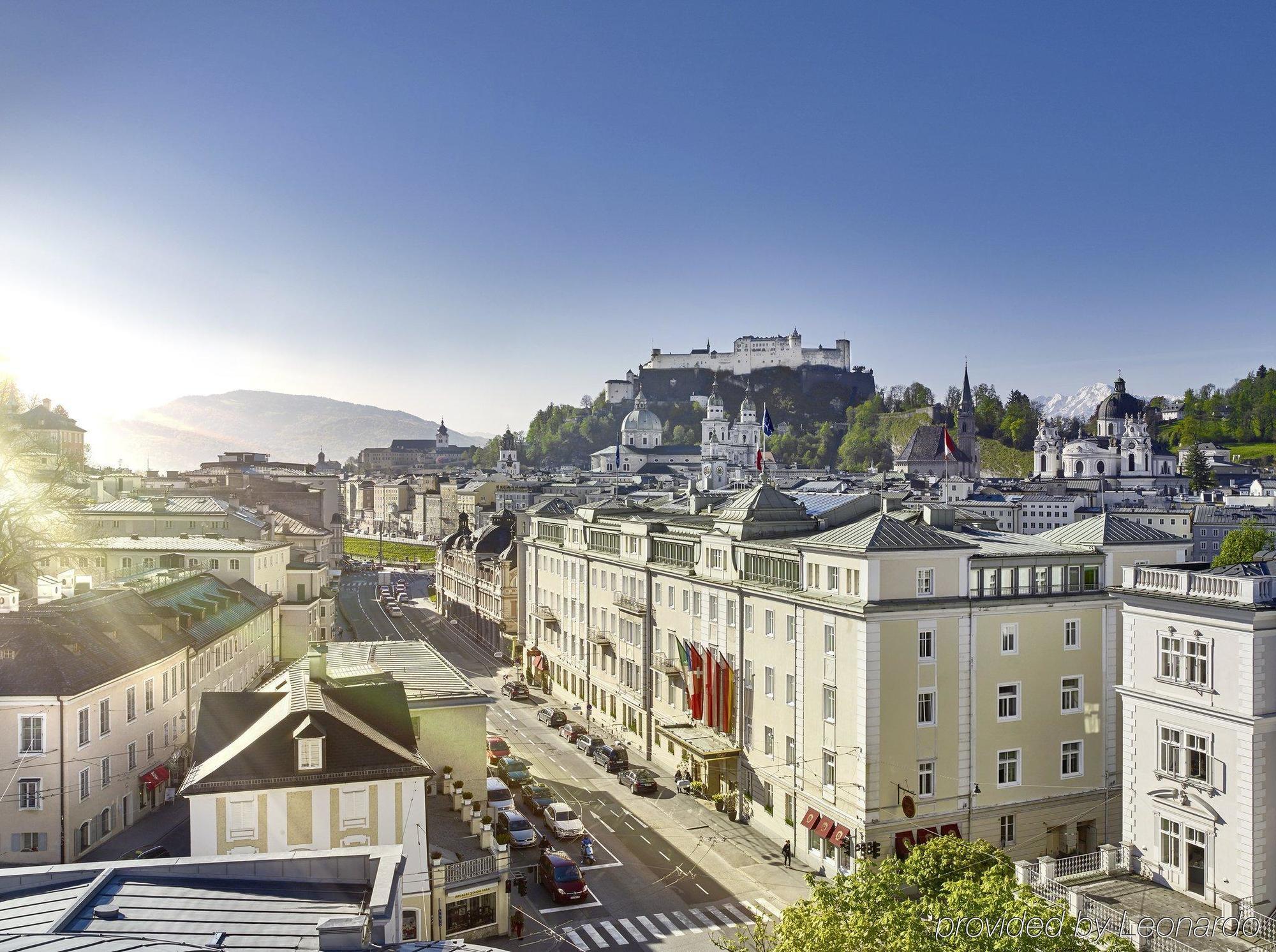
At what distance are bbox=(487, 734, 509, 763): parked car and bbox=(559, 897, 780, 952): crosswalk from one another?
1473cm

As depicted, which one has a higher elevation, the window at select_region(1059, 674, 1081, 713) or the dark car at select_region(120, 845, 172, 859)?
the window at select_region(1059, 674, 1081, 713)

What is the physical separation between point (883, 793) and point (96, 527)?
53159mm

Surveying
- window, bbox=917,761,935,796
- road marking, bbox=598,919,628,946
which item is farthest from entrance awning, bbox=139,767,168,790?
window, bbox=917,761,935,796

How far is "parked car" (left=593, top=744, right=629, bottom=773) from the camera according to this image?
43.2 meters

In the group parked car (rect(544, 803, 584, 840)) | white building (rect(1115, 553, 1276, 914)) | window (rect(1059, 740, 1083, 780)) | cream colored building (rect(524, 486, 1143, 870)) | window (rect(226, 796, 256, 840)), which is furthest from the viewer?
parked car (rect(544, 803, 584, 840))

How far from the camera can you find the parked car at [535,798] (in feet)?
120

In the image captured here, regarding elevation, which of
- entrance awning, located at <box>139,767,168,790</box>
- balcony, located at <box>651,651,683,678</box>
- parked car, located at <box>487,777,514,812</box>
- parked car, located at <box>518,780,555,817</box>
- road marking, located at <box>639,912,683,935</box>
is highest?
balcony, located at <box>651,651,683,678</box>

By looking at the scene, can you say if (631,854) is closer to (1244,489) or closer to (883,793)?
(883,793)

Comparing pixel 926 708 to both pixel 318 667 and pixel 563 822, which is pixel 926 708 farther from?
pixel 318 667

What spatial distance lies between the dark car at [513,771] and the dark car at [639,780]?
3902 millimetres

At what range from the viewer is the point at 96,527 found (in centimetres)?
6303

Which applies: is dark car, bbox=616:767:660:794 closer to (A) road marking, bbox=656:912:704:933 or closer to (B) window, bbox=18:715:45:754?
(A) road marking, bbox=656:912:704:933

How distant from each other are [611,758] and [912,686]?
1672 cm

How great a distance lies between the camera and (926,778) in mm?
31281
